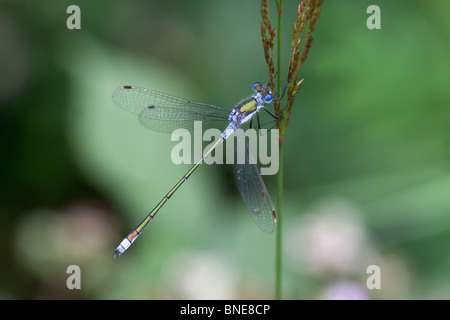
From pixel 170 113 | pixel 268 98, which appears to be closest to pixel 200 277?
pixel 170 113

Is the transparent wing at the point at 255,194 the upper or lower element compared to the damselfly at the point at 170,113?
lower

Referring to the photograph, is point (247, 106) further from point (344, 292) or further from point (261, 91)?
point (344, 292)

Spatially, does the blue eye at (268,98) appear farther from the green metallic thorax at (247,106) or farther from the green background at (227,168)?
the green background at (227,168)

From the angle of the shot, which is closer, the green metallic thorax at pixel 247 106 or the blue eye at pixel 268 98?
the blue eye at pixel 268 98

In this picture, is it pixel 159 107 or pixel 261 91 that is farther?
pixel 159 107

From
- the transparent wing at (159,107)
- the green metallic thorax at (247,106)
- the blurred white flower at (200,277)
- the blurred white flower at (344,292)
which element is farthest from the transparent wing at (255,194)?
the blurred white flower at (344,292)

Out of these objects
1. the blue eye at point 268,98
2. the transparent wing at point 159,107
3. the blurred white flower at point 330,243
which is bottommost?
the blurred white flower at point 330,243

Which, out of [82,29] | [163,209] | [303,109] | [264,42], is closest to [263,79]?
[303,109]
